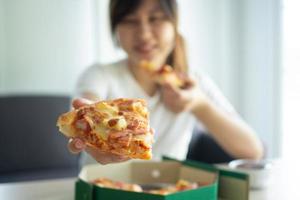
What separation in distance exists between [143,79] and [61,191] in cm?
49

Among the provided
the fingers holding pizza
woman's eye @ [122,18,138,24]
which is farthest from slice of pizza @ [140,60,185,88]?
woman's eye @ [122,18,138,24]

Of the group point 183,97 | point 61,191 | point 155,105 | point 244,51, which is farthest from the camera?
point 244,51

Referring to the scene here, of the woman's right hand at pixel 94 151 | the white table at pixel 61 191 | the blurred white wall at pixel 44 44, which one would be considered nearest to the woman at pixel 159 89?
the white table at pixel 61 191

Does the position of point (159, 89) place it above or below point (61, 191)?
above

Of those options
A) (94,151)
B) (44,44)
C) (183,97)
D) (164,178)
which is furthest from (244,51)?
(94,151)

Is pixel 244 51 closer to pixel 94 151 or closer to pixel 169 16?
pixel 169 16

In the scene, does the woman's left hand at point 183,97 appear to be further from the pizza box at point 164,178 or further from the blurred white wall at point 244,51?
the blurred white wall at point 244,51

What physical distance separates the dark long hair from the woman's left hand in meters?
0.12

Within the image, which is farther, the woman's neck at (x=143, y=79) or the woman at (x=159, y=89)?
the woman's neck at (x=143, y=79)

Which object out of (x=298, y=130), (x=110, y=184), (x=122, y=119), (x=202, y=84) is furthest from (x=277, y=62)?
(x=122, y=119)

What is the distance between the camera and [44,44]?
2.02 m

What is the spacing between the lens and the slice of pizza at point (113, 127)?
46cm

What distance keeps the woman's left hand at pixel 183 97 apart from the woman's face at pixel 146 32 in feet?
0.33

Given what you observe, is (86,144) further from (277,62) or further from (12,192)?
(277,62)
